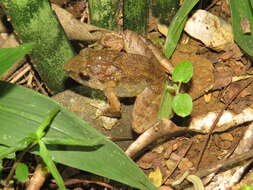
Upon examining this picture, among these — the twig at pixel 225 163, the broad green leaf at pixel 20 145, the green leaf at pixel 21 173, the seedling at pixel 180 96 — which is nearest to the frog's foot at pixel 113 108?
the seedling at pixel 180 96

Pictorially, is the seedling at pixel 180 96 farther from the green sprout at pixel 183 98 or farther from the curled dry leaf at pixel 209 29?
the curled dry leaf at pixel 209 29

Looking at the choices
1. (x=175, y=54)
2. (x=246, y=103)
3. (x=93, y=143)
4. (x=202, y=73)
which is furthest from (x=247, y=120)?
(x=93, y=143)

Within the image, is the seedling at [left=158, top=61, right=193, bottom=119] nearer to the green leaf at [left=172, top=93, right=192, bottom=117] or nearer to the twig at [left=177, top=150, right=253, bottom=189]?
the green leaf at [left=172, top=93, right=192, bottom=117]

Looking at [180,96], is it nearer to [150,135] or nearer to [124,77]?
[150,135]

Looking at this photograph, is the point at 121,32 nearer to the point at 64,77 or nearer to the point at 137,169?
the point at 64,77

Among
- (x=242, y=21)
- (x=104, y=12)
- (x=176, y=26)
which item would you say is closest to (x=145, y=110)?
(x=176, y=26)

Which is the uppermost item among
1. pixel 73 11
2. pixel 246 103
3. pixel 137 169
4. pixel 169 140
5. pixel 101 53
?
pixel 73 11
